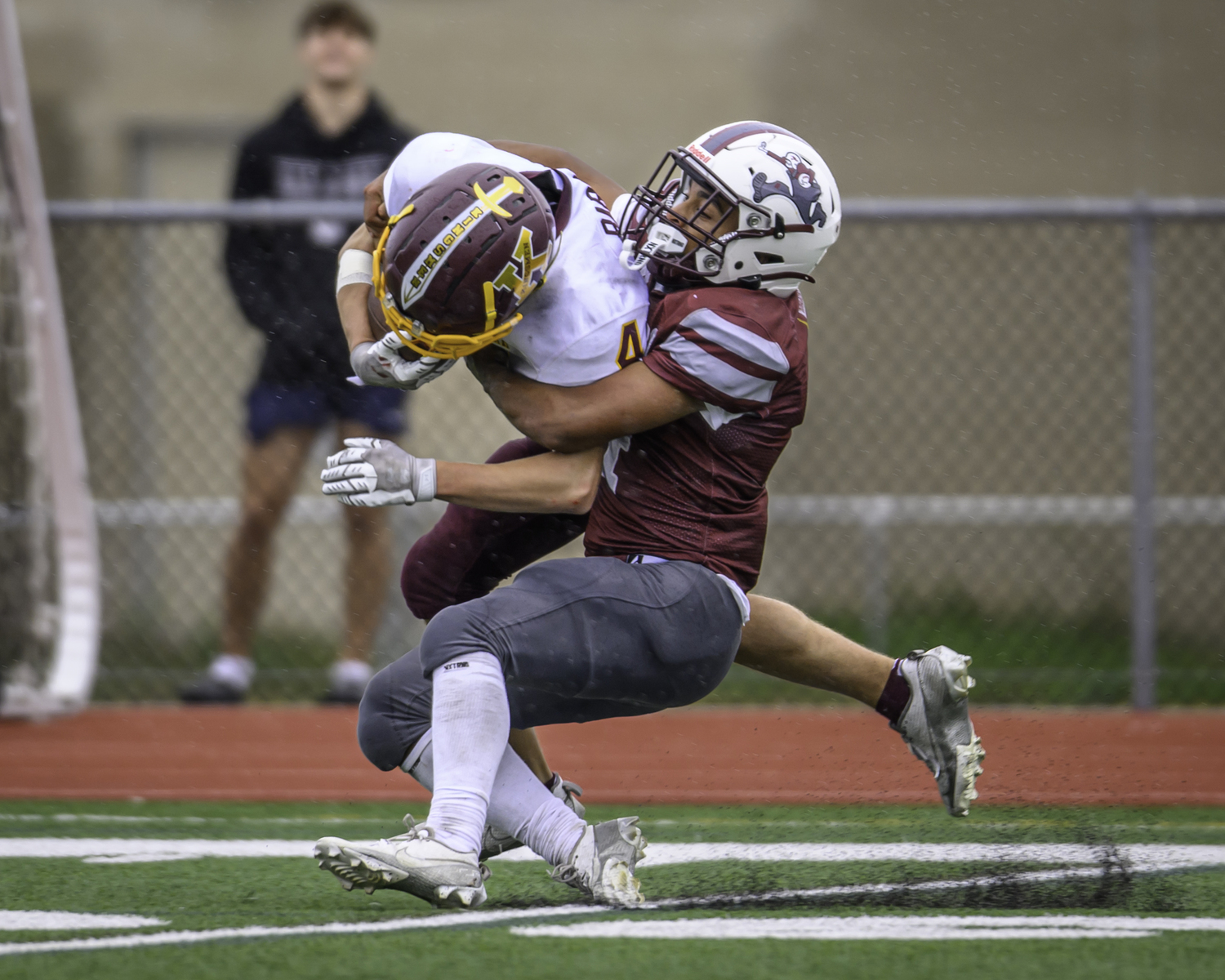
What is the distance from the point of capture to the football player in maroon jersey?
9.99 ft

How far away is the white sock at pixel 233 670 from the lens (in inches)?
244

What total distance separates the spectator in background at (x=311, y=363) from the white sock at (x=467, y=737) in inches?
121

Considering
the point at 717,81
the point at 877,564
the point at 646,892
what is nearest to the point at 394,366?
the point at 646,892

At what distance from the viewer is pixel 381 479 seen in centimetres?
307

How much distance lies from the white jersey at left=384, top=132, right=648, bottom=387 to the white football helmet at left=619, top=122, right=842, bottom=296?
2.7 inches

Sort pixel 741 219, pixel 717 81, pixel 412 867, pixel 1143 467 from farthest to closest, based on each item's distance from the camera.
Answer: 1. pixel 717 81
2. pixel 1143 467
3. pixel 741 219
4. pixel 412 867

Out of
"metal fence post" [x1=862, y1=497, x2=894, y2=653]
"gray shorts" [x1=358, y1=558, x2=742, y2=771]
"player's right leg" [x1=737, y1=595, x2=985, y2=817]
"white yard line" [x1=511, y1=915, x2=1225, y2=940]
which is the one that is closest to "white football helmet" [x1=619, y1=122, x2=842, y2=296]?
"gray shorts" [x1=358, y1=558, x2=742, y2=771]

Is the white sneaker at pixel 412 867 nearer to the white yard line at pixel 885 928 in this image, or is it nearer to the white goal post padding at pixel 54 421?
the white yard line at pixel 885 928

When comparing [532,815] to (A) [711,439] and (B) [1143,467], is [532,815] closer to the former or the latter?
(A) [711,439]

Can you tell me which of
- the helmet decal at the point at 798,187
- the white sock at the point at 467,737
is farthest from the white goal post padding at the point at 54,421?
the helmet decal at the point at 798,187

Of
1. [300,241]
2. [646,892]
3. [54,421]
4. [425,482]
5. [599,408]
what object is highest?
[300,241]

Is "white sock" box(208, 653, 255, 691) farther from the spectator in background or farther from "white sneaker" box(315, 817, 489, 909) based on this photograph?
"white sneaker" box(315, 817, 489, 909)

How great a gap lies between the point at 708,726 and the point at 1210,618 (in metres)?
2.13

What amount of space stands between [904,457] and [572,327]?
4.48 m
